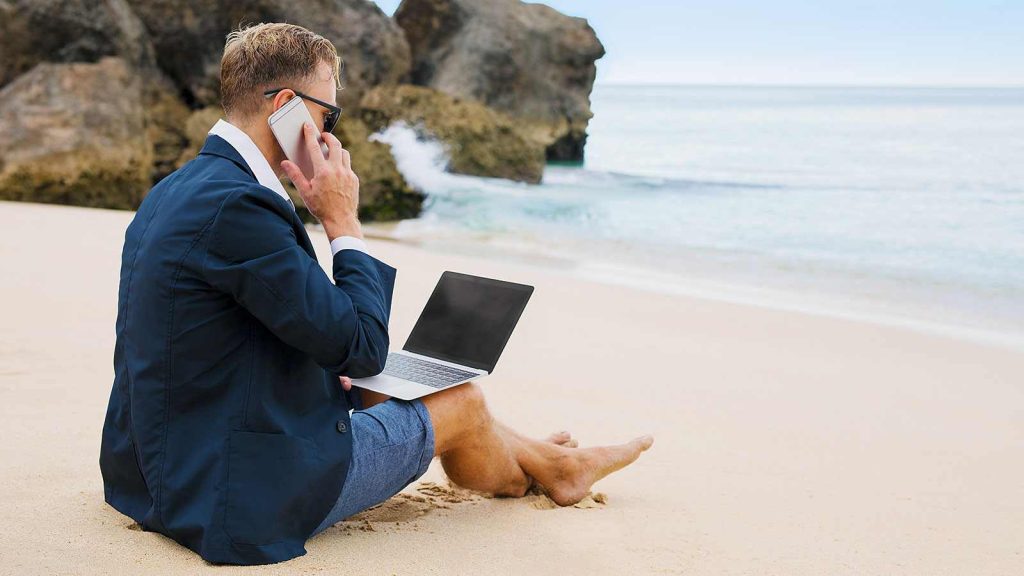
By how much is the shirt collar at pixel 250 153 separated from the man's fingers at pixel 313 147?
0.35 feet

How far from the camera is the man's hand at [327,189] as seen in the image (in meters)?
2.55

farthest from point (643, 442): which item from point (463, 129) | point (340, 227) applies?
point (463, 129)

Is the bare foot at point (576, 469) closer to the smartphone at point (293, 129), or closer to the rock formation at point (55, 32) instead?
the smartphone at point (293, 129)

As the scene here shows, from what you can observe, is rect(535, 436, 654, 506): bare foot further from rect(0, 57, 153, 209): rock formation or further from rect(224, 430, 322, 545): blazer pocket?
rect(0, 57, 153, 209): rock formation

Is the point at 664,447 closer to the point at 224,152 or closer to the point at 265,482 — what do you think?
the point at 265,482

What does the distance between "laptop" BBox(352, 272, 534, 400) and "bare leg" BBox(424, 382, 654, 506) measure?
80 mm

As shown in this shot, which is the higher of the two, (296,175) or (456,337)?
(296,175)

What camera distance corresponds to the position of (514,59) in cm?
2519

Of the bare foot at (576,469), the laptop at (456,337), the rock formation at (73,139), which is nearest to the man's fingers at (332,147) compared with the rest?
the laptop at (456,337)

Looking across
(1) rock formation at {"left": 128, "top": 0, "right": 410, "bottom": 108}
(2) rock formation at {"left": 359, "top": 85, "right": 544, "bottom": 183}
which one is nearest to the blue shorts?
(1) rock formation at {"left": 128, "top": 0, "right": 410, "bottom": 108}

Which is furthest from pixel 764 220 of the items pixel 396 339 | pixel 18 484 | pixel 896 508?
pixel 18 484

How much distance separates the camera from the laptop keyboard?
9.32ft

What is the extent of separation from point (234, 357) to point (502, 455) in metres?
0.98

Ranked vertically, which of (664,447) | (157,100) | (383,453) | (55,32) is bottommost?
(664,447)
